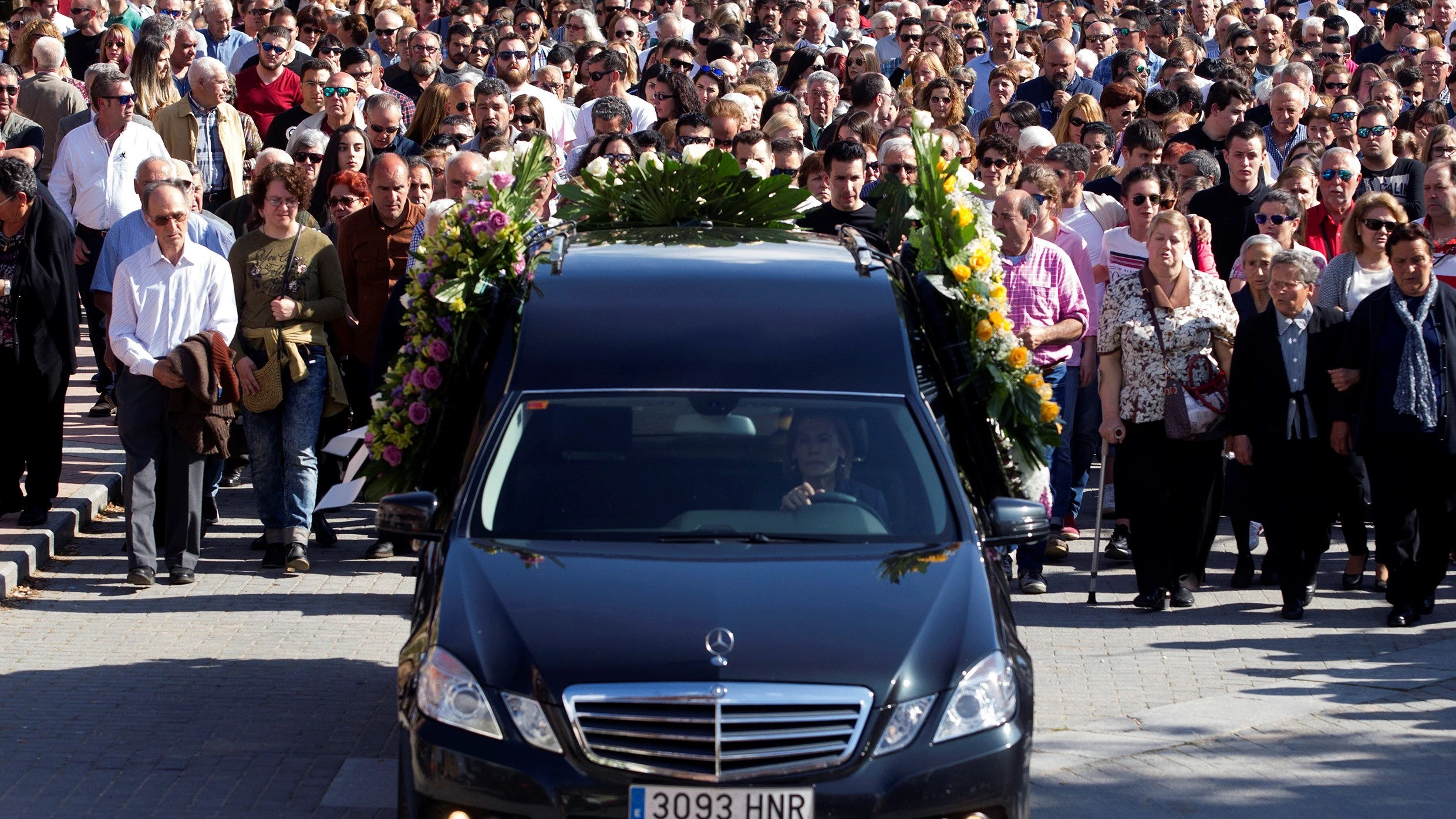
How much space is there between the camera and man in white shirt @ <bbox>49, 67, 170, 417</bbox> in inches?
529

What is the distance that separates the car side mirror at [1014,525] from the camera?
582 centimetres

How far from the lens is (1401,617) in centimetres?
930

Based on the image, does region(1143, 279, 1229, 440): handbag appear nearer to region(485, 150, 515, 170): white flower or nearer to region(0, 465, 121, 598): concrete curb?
region(485, 150, 515, 170): white flower

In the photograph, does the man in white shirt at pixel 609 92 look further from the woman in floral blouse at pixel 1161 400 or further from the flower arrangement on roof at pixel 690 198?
the flower arrangement on roof at pixel 690 198

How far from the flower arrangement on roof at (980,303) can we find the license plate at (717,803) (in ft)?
8.58

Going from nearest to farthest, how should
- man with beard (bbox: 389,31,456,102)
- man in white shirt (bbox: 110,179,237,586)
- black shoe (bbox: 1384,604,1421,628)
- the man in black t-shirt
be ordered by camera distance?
black shoe (bbox: 1384,604,1421,628) < man in white shirt (bbox: 110,179,237,586) < the man in black t-shirt < man with beard (bbox: 389,31,456,102)

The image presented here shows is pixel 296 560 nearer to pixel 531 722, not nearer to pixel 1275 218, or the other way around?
pixel 531 722

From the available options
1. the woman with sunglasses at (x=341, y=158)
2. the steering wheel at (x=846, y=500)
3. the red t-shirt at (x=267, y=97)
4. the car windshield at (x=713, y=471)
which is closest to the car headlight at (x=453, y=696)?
the car windshield at (x=713, y=471)

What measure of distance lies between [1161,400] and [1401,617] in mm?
1582

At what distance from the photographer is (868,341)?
619 centimetres

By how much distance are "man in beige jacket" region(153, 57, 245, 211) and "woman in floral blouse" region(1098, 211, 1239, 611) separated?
729 cm

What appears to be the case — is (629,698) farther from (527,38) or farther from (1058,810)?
(527,38)

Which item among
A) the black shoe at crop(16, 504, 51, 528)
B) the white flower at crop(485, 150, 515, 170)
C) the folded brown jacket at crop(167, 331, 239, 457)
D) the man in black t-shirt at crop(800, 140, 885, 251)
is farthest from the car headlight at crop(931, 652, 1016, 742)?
the black shoe at crop(16, 504, 51, 528)

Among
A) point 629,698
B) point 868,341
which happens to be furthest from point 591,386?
point 629,698
